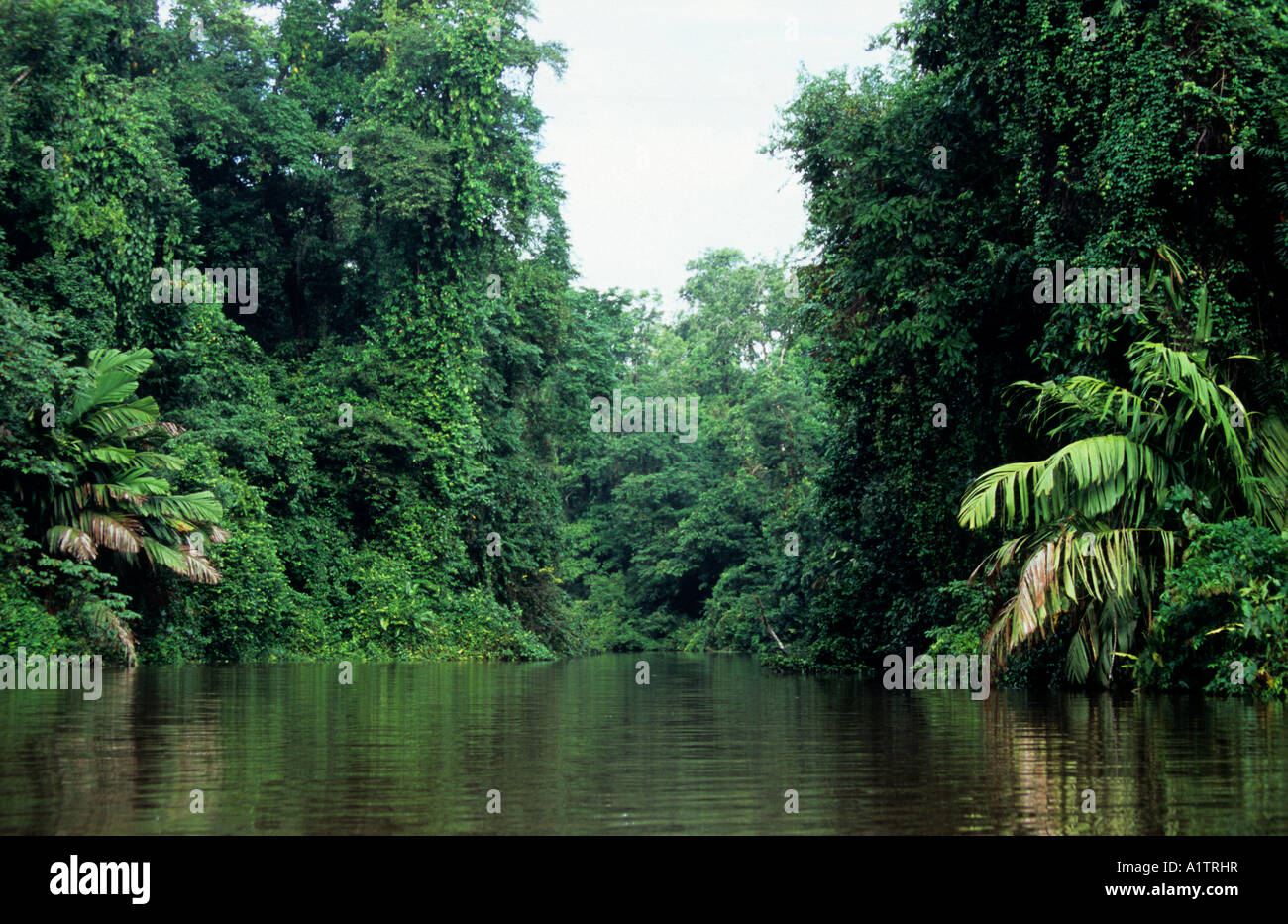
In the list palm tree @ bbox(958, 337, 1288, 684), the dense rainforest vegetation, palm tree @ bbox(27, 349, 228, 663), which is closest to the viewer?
palm tree @ bbox(958, 337, 1288, 684)

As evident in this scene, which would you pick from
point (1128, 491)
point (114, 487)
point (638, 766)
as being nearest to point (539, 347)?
point (114, 487)

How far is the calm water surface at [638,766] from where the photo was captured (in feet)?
18.7

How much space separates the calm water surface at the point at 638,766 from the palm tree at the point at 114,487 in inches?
303

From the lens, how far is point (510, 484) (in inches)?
1620

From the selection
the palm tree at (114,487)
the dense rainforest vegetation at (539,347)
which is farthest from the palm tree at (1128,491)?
the palm tree at (114,487)

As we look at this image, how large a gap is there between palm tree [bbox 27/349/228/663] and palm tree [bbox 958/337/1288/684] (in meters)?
14.0

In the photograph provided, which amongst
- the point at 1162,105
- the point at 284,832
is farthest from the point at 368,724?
the point at 1162,105

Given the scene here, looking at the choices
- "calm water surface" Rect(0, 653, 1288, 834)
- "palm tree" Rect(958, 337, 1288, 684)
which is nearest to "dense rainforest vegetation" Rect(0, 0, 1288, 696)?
"palm tree" Rect(958, 337, 1288, 684)

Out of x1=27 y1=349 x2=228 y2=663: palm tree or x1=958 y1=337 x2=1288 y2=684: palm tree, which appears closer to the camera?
x1=958 y1=337 x2=1288 y2=684: palm tree

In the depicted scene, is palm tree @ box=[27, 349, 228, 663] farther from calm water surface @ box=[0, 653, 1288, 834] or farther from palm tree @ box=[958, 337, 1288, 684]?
palm tree @ box=[958, 337, 1288, 684]

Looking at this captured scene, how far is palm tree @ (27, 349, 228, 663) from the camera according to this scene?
21078 mm
